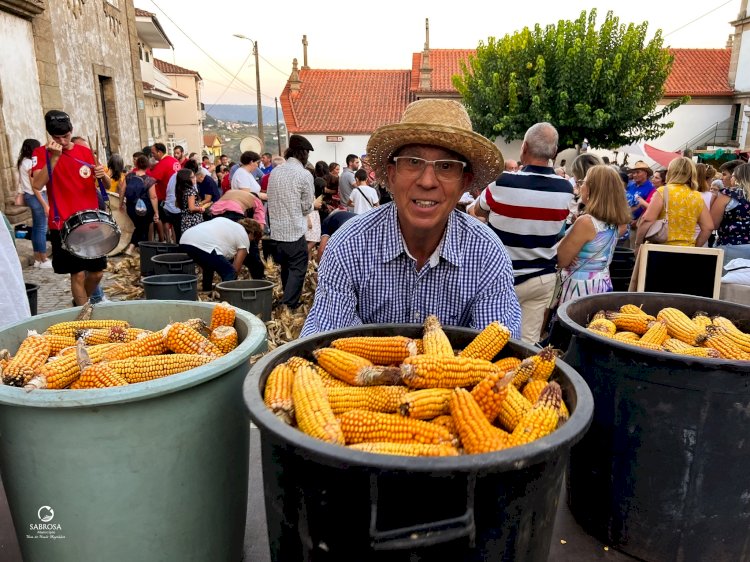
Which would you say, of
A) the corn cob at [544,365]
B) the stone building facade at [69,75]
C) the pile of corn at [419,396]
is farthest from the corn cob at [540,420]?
the stone building facade at [69,75]

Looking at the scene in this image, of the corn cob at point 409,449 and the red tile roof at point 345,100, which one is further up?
the red tile roof at point 345,100

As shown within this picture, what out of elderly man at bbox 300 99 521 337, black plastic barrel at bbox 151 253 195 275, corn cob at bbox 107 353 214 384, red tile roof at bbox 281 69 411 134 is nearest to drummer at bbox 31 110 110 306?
black plastic barrel at bbox 151 253 195 275

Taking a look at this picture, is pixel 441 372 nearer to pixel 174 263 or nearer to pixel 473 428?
pixel 473 428

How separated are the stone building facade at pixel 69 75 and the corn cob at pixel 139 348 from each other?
1015cm

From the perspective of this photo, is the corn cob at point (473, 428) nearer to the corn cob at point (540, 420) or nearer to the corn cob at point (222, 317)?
the corn cob at point (540, 420)

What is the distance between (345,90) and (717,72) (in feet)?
89.2

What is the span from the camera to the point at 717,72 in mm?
35625

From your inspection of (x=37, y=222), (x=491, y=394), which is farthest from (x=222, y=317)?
(x=37, y=222)

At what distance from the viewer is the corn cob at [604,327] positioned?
9.30 ft

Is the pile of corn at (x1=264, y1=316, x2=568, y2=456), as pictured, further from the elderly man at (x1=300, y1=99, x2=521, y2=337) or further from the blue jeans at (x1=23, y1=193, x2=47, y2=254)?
the blue jeans at (x1=23, y1=193, x2=47, y2=254)

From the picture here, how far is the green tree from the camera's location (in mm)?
23703

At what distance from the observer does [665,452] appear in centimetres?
244

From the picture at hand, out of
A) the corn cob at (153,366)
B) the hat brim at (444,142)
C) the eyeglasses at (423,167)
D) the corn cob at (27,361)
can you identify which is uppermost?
the hat brim at (444,142)

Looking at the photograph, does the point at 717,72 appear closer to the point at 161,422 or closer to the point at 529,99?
the point at 529,99
